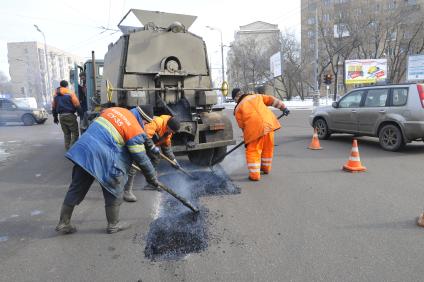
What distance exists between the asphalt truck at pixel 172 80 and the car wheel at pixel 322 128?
4.07 m

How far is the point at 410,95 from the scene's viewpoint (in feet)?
23.9

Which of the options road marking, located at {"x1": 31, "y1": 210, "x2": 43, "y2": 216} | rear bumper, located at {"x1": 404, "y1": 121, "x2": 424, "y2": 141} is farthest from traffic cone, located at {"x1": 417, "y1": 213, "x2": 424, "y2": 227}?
road marking, located at {"x1": 31, "y1": 210, "x2": 43, "y2": 216}

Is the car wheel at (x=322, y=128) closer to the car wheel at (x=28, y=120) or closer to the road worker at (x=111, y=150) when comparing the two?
the road worker at (x=111, y=150)

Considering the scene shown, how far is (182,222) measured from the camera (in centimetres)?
372

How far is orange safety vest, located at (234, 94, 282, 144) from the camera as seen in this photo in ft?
17.9

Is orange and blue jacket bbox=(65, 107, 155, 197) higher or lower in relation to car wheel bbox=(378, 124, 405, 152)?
higher

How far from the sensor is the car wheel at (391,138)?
7.35 m

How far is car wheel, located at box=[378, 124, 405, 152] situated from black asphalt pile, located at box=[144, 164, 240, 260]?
4199mm

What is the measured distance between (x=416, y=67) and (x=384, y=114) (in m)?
24.6

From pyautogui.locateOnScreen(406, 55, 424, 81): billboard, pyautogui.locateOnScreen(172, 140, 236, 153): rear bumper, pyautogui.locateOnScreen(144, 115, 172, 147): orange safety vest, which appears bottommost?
pyautogui.locateOnScreen(172, 140, 236, 153): rear bumper

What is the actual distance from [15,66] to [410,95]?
81631mm

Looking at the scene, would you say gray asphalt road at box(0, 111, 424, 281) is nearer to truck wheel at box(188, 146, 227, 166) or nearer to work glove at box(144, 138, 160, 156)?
truck wheel at box(188, 146, 227, 166)

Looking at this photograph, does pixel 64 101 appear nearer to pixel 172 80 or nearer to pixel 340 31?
pixel 172 80

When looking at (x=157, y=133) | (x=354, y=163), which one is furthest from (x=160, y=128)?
(x=354, y=163)
